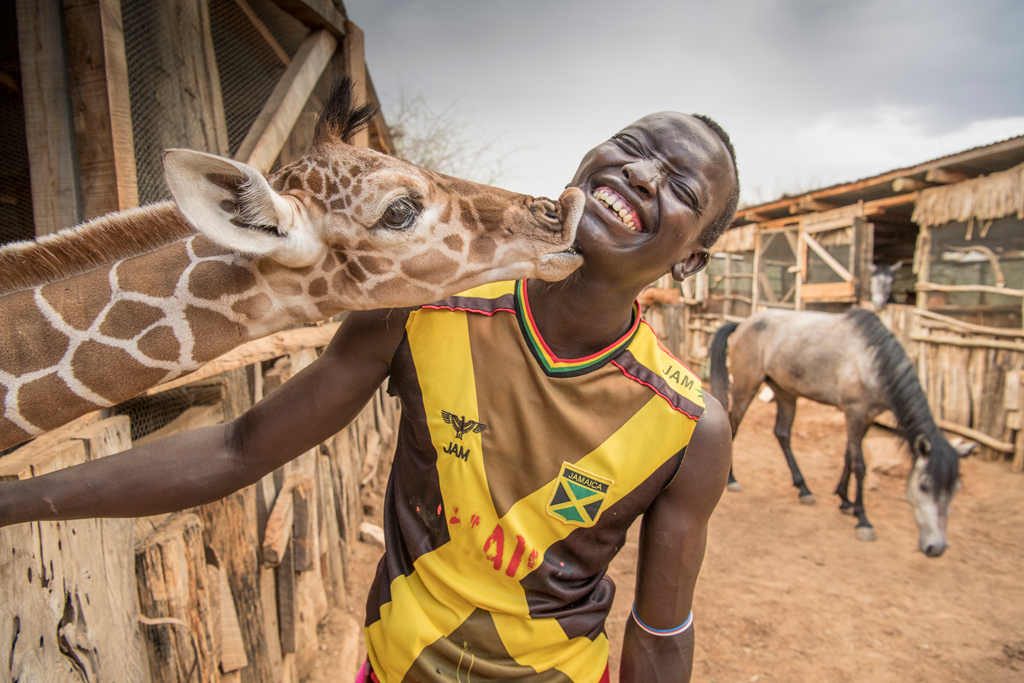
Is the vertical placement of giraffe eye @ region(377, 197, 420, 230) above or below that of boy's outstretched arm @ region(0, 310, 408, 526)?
above

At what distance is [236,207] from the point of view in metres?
1.20

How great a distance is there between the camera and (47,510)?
3.65 ft

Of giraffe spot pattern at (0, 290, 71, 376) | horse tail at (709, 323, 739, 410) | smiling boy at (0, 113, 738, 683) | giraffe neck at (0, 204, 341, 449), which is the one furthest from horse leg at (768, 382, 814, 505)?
giraffe spot pattern at (0, 290, 71, 376)

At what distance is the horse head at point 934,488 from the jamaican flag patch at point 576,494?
5.72m

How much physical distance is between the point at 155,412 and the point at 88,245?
153 cm

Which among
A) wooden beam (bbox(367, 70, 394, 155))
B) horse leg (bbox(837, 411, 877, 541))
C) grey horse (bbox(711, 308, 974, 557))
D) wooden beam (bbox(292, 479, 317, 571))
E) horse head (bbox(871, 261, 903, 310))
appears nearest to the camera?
wooden beam (bbox(292, 479, 317, 571))

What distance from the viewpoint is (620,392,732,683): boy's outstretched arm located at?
4.68 feet

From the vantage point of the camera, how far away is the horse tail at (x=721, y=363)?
771 cm

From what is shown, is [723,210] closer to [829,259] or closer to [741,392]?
[741,392]

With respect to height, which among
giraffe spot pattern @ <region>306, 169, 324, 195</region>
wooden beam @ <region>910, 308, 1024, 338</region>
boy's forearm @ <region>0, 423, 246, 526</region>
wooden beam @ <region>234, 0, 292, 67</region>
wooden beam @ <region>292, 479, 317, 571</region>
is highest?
wooden beam @ <region>234, 0, 292, 67</region>

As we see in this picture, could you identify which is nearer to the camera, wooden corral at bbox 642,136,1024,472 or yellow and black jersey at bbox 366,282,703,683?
yellow and black jersey at bbox 366,282,703,683

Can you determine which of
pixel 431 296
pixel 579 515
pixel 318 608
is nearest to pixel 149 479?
pixel 431 296

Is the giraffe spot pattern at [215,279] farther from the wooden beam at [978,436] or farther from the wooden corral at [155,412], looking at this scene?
the wooden beam at [978,436]

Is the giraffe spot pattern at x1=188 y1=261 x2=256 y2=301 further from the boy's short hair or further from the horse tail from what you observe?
the horse tail
